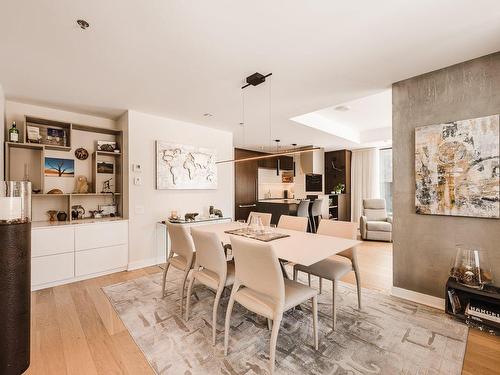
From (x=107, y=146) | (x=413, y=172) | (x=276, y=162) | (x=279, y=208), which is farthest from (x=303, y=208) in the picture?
(x=107, y=146)

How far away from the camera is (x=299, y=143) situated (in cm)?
620

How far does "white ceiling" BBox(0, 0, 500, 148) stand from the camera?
1.64 m

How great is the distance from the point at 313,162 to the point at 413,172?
4264mm

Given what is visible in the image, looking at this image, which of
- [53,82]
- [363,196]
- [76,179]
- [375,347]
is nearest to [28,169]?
[76,179]

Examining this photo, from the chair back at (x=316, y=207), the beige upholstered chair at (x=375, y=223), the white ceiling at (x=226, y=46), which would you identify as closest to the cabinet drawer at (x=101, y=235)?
the white ceiling at (x=226, y=46)

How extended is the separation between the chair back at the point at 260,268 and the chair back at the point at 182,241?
74 cm

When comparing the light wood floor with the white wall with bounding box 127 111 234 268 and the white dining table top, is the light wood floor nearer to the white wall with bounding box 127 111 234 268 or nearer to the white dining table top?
the white wall with bounding box 127 111 234 268

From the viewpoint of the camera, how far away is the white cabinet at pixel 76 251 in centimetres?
294

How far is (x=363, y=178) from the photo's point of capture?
274 inches

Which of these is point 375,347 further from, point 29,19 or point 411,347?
point 29,19

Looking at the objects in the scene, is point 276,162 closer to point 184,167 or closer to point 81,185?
point 184,167

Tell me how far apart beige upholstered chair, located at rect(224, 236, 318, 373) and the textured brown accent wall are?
1.55 m

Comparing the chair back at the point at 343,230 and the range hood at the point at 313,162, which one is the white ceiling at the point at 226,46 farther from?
the range hood at the point at 313,162

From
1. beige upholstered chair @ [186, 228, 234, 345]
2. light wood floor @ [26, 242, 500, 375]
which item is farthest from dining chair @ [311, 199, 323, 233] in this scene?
beige upholstered chair @ [186, 228, 234, 345]
